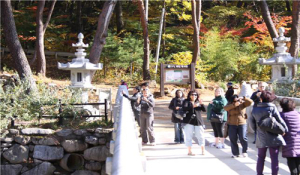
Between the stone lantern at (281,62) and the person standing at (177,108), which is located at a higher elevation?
the stone lantern at (281,62)

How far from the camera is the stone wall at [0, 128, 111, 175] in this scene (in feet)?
32.1

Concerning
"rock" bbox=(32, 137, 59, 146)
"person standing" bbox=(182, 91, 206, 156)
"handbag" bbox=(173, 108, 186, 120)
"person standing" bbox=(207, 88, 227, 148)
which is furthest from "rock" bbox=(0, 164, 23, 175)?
"person standing" bbox=(207, 88, 227, 148)

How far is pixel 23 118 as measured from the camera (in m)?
10.5

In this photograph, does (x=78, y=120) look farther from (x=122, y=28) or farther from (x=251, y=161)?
(x=122, y=28)

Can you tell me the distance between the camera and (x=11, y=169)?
32.7ft

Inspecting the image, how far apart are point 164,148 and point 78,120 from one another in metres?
3.00

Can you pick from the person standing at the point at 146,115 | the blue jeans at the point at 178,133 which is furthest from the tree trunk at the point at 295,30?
the person standing at the point at 146,115

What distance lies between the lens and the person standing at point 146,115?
915 centimetres

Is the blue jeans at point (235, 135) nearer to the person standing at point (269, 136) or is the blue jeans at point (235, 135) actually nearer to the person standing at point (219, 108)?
the person standing at point (219, 108)

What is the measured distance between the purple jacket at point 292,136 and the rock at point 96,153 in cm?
515

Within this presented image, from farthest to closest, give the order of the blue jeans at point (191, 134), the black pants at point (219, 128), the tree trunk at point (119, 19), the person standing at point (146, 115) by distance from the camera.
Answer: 1. the tree trunk at point (119, 19)
2. the person standing at point (146, 115)
3. the black pants at point (219, 128)
4. the blue jeans at point (191, 134)

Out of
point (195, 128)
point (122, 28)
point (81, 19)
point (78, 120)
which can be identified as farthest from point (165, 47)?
point (195, 128)

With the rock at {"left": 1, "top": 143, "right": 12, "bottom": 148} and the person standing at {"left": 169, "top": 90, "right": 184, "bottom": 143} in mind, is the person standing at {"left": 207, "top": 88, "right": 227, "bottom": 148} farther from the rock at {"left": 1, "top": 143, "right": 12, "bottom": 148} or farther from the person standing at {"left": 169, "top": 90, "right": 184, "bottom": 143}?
the rock at {"left": 1, "top": 143, "right": 12, "bottom": 148}

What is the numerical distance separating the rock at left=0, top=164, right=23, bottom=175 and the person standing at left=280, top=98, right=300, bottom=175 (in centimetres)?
708
